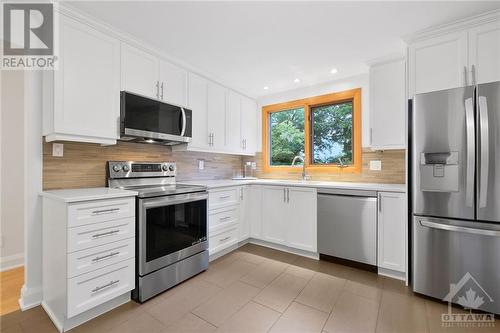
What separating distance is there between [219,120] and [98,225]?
2082 mm

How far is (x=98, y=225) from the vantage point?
1.71 m

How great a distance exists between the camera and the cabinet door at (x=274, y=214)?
306cm

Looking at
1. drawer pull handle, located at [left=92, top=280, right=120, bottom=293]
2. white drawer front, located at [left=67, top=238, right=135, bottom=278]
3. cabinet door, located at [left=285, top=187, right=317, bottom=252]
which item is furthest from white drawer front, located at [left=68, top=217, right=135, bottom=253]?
cabinet door, located at [left=285, top=187, right=317, bottom=252]

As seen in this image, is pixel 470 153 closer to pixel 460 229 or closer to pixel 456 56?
pixel 460 229

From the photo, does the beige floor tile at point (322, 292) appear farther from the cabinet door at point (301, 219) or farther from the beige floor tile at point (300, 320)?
the cabinet door at point (301, 219)

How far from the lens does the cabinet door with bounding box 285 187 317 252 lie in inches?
111

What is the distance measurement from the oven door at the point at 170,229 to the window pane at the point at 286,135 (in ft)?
6.00

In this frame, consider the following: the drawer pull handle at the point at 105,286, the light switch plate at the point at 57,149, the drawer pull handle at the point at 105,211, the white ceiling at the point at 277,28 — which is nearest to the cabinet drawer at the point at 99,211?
the drawer pull handle at the point at 105,211

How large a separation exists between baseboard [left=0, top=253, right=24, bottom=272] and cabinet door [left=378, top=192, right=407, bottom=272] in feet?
13.0

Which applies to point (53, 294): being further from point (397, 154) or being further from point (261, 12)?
point (397, 154)

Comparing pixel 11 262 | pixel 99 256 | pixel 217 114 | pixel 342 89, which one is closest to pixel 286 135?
pixel 342 89

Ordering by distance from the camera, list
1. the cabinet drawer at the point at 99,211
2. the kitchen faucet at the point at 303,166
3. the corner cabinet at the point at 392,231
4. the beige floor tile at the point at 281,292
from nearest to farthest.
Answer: the cabinet drawer at the point at 99,211 < the beige floor tile at the point at 281,292 < the corner cabinet at the point at 392,231 < the kitchen faucet at the point at 303,166

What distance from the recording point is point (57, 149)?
203cm

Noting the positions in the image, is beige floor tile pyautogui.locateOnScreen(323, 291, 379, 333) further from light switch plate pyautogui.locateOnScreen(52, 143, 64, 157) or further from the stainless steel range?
light switch plate pyautogui.locateOnScreen(52, 143, 64, 157)
